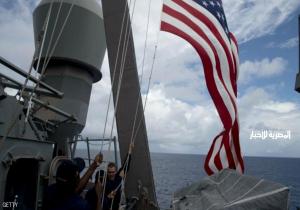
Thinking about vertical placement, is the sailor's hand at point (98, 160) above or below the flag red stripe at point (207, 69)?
below

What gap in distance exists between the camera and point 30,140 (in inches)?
211

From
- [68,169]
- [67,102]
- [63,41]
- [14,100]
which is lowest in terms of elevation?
[68,169]

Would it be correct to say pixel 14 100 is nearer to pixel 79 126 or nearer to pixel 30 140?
pixel 30 140

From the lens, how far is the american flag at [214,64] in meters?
6.12

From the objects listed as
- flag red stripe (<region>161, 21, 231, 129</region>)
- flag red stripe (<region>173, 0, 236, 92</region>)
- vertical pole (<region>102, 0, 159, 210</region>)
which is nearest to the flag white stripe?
flag red stripe (<region>161, 21, 231, 129</region>)

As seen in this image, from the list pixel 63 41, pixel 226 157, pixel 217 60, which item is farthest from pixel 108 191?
pixel 63 41

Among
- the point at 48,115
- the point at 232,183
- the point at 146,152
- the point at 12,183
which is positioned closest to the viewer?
the point at 232,183

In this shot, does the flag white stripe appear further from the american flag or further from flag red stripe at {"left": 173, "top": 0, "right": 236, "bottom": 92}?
flag red stripe at {"left": 173, "top": 0, "right": 236, "bottom": 92}

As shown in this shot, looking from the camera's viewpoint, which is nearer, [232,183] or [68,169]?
[68,169]

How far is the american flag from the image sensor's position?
6117 millimetres

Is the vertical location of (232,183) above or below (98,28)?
below

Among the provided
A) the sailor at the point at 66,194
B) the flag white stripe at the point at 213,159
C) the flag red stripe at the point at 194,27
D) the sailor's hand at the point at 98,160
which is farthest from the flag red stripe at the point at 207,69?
the sailor at the point at 66,194

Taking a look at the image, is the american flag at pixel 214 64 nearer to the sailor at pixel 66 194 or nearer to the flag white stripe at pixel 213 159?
the flag white stripe at pixel 213 159

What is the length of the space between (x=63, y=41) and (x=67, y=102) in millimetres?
2226
